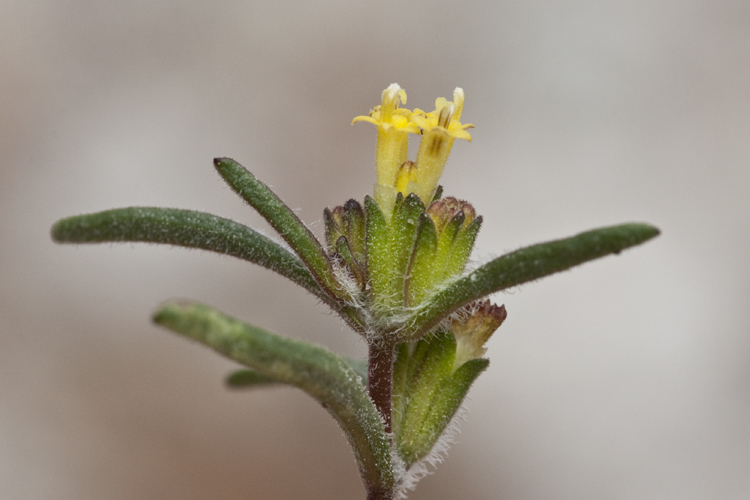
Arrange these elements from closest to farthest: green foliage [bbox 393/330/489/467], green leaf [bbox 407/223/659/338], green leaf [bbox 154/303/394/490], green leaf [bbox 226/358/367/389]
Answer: green leaf [bbox 154/303/394/490], green leaf [bbox 407/223/659/338], green foliage [bbox 393/330/489/467], green leaf [bbox 226/358/367/389]

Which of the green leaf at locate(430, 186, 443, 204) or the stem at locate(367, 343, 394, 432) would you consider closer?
the stem at locate(367, 343, 394, 432)

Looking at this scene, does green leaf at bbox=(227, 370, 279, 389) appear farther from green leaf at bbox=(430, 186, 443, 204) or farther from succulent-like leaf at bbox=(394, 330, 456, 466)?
green leaf at bbox=(430, 186, 443, 204)

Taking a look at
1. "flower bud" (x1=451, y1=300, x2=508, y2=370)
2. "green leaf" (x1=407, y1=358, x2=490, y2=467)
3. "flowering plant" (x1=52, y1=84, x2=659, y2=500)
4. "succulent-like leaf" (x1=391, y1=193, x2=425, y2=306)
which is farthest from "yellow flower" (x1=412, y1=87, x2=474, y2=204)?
"green leaf" (x1=407, y1=358, x2=490, y2=467)

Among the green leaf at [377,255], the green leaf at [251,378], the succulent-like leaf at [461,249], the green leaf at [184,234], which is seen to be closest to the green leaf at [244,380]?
the green leaf at [251,378]

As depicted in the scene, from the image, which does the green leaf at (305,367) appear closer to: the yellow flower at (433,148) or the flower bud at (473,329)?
the flower bud at (473,329)

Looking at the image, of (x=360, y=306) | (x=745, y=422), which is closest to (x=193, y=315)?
(x=360, y=306)

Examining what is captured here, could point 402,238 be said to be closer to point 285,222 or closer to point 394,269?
point 394,269
